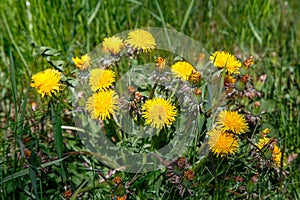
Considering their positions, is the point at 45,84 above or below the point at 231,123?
above

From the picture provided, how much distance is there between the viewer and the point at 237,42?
7.87ft

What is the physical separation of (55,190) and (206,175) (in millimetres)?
454

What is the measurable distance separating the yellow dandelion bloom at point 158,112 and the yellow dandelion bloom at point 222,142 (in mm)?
119

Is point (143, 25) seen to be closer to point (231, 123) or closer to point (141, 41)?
point (141, 41)

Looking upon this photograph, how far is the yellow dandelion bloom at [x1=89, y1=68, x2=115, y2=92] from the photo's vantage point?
4.25ft

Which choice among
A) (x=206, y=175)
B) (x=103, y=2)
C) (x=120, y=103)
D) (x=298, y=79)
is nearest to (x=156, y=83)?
Answer: (x=120, y=103)

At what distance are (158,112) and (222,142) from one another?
0.18 meters

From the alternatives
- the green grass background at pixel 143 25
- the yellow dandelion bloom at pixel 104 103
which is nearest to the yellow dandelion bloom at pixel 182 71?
the yellow dandelion bloom at pixel 104 103

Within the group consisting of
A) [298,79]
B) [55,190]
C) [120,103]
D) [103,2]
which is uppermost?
[103,2]

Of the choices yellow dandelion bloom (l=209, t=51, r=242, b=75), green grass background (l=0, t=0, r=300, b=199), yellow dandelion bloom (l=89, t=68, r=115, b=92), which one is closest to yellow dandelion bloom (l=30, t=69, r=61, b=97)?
yellow dandelion bloom (l=89, t=68, r=115, b=92)

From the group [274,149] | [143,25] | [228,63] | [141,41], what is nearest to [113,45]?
[141,41]

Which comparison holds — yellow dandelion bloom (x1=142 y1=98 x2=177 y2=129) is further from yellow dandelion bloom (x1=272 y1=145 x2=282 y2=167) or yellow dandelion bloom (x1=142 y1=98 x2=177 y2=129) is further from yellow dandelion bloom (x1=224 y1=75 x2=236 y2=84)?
yellow dandelion bloom (x1=272 y1=145 x2=282 y2=167)

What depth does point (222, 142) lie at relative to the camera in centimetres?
127

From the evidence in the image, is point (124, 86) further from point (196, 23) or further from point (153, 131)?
point (196, 23)
